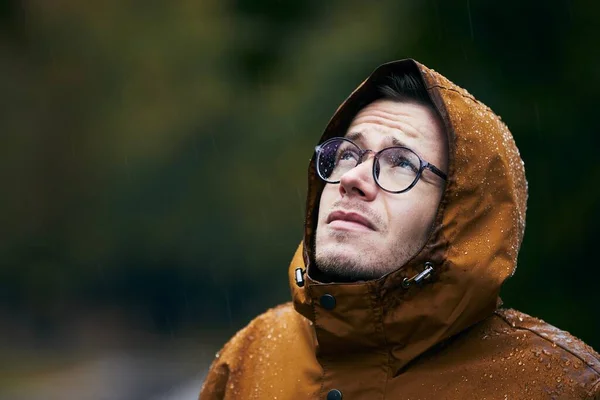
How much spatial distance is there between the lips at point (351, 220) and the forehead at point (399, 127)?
255 millimetres

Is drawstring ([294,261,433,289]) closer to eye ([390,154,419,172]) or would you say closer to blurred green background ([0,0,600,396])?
eye ([390,154,419,172])

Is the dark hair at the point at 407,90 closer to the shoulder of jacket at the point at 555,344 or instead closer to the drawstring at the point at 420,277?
the drawstring at the point at 420,277

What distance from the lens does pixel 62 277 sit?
422 inches

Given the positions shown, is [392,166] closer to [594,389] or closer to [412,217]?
[412,217]

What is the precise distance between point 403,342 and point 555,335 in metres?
0.43

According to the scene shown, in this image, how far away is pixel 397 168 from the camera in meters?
2.26

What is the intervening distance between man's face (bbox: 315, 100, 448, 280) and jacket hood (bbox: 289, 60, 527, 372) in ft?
0.30

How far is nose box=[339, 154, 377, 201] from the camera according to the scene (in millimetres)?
2219

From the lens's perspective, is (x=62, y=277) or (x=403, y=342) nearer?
(x=403, y=342)

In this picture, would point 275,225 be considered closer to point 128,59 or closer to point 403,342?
point 128,59

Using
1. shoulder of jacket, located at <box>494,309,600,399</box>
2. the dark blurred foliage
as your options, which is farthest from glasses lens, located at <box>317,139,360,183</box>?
the dark blurred foliage

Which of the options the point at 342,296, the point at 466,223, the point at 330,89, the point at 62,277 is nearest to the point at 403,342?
the point at 342,296

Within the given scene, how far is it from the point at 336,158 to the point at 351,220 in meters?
0.31

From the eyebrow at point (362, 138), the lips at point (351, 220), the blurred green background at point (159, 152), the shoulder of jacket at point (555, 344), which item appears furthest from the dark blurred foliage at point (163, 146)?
the shoulder of jacket at point (555, 344)
